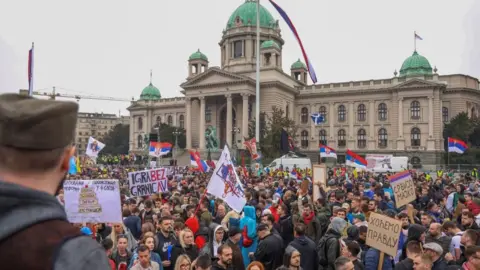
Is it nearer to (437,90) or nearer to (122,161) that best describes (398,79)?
(437,90)

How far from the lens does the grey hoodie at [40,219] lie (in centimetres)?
133

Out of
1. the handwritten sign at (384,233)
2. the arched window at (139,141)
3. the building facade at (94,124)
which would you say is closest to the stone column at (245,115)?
the arched window at (139,141)

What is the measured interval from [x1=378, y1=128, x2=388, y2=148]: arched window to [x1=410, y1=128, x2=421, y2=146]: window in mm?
3415

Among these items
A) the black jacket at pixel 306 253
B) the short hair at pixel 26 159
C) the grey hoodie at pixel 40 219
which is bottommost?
the black jacket at pixel 306 253

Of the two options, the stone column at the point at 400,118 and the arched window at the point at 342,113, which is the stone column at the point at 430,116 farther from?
the arched window at the point at 342,113

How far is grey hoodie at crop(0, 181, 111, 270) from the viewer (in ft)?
4.37

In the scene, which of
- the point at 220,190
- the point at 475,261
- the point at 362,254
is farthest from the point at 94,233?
the point at 475,261

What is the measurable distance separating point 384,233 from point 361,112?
193 ft

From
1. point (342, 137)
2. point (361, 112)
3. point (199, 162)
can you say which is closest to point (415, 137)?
point (361, 112)

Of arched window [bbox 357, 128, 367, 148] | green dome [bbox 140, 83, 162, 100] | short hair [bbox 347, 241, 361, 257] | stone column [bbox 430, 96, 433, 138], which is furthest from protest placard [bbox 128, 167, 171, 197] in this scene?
green dome [bbox 140, 83, 162, 100]

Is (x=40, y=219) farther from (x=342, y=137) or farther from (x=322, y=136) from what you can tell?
(x=322, y=136)

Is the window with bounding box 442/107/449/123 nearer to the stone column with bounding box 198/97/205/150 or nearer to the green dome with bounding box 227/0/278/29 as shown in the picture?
the green dome with bounding box 227/0/278/29

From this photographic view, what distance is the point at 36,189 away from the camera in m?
1.45

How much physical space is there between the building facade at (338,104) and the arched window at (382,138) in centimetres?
13
